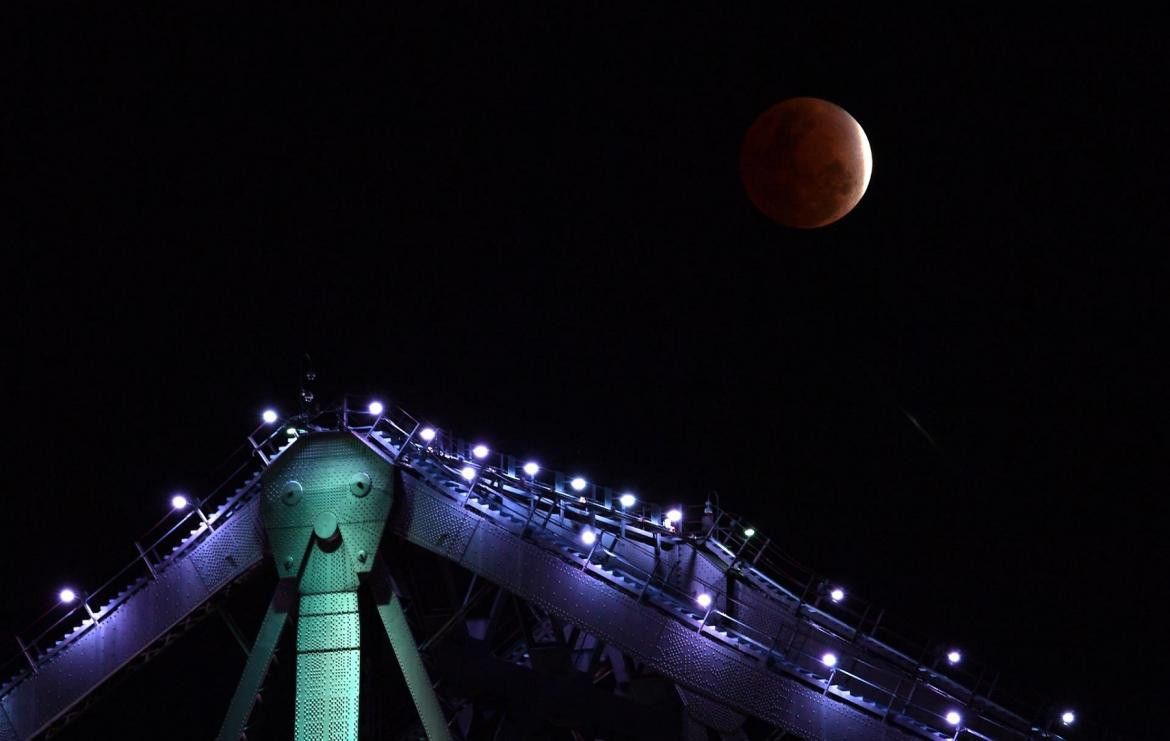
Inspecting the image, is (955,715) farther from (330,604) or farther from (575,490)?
(330,604)

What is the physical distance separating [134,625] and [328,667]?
4419mm

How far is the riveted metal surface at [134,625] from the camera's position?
23203 mm

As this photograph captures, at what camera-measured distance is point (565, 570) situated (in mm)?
21781

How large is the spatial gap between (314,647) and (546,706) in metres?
4.58

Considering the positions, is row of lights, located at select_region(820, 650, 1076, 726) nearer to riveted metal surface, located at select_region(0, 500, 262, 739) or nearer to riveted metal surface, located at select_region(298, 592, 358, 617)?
riveted metal surface, located at select_region(298, 592, 358, 617)

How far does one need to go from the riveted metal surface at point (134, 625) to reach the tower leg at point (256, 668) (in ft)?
4.05

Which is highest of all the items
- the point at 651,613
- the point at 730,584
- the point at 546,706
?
the point at 730,584

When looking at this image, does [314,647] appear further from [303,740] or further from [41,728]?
[41,728]

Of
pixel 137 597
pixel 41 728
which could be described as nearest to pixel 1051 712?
pixel 137 597

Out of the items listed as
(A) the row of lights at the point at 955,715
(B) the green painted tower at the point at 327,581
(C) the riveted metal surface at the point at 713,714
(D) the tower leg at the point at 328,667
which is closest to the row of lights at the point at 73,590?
(B) the green painted tower at the point at 327,581

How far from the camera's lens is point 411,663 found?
2153 cm

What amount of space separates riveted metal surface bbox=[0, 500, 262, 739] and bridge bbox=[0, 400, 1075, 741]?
3 cm

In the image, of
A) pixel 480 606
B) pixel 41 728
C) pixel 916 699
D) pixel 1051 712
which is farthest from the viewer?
pixel 480 606

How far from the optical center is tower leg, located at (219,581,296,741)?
2202 cm
